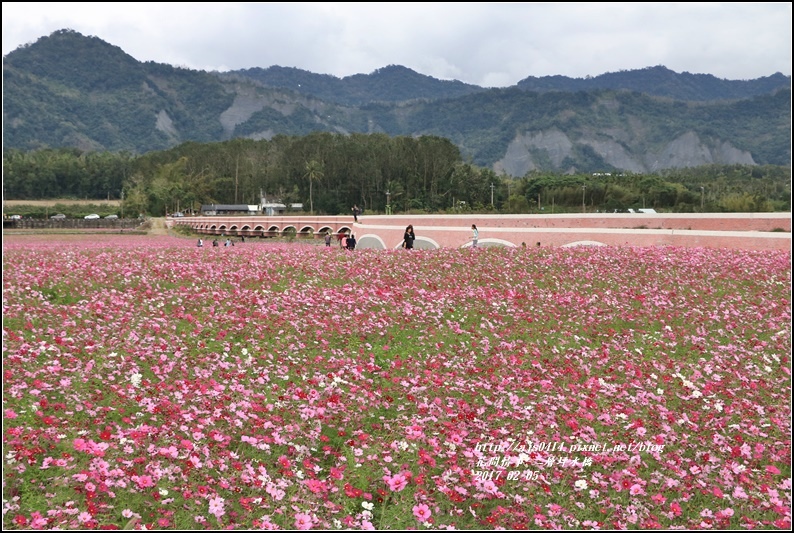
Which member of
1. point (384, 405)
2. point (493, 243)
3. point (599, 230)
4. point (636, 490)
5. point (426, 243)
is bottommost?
point (636, 490)

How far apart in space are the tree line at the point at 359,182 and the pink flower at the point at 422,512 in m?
72.2

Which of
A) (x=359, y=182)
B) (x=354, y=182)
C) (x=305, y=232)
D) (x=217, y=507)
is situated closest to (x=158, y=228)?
(x=305, y=232)

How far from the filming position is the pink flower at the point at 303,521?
6529 mm

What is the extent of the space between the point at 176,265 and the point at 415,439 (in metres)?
14.5

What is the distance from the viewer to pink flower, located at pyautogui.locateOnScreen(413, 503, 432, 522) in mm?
6719

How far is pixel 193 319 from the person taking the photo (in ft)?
47.2

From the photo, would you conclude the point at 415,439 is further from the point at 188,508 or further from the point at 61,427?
the point at 61,427

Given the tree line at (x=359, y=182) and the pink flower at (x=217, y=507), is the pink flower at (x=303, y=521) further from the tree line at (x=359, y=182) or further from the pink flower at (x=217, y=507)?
the tree line at (x=359, y=182)

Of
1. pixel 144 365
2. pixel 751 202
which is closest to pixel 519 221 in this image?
pixel 751 202

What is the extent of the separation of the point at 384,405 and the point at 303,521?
3.81 meters

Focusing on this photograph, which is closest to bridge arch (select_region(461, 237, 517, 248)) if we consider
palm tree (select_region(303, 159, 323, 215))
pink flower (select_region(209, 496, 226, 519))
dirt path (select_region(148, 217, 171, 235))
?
pink flower (select_region(209, 496, 226, 519))

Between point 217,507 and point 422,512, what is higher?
point 217,507

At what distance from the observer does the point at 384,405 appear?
406 inches

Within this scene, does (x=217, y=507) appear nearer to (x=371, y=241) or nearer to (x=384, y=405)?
(x=384, y=405)
